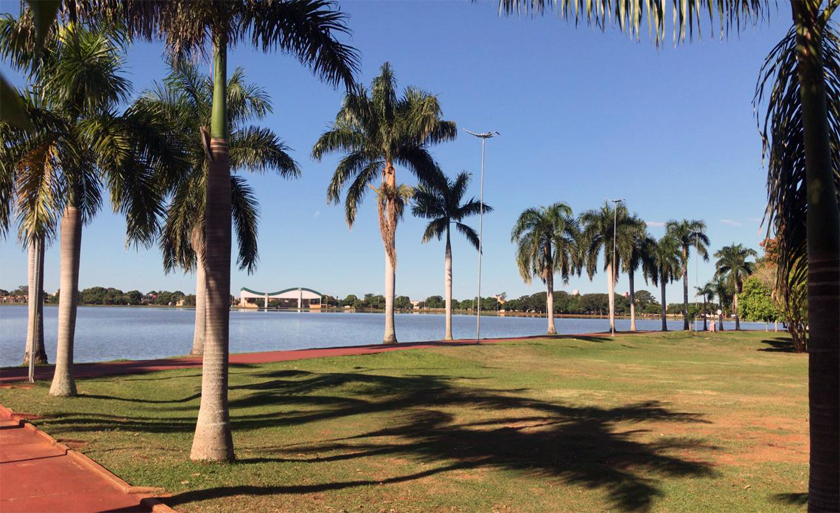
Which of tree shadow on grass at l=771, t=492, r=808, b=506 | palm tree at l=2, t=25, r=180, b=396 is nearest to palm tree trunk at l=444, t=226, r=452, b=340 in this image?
palm tree at l=2, t=25, r=180, b=396

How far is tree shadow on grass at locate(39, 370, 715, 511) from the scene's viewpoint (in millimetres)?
8672

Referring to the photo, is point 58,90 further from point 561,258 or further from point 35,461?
point 561,258

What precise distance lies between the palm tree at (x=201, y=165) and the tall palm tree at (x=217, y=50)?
12.2 m

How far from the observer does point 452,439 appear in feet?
37.2

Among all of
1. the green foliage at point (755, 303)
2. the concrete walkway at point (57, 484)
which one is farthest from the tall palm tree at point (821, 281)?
the green foliage at point (755, 303)

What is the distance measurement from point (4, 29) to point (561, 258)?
42636mm

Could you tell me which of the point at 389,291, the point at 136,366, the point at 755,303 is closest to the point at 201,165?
the point at 136,366

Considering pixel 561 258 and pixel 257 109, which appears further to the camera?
pixel 561 258

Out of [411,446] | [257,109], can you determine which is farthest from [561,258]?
[411,446]

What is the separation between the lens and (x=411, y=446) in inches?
424

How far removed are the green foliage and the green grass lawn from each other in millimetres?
33565

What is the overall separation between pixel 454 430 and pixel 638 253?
54.4 meters

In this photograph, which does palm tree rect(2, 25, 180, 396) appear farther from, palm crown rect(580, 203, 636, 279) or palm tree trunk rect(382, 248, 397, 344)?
palm crown rect(580, 203, 636, 279)

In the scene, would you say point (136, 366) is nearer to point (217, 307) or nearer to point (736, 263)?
point (217, 307)
